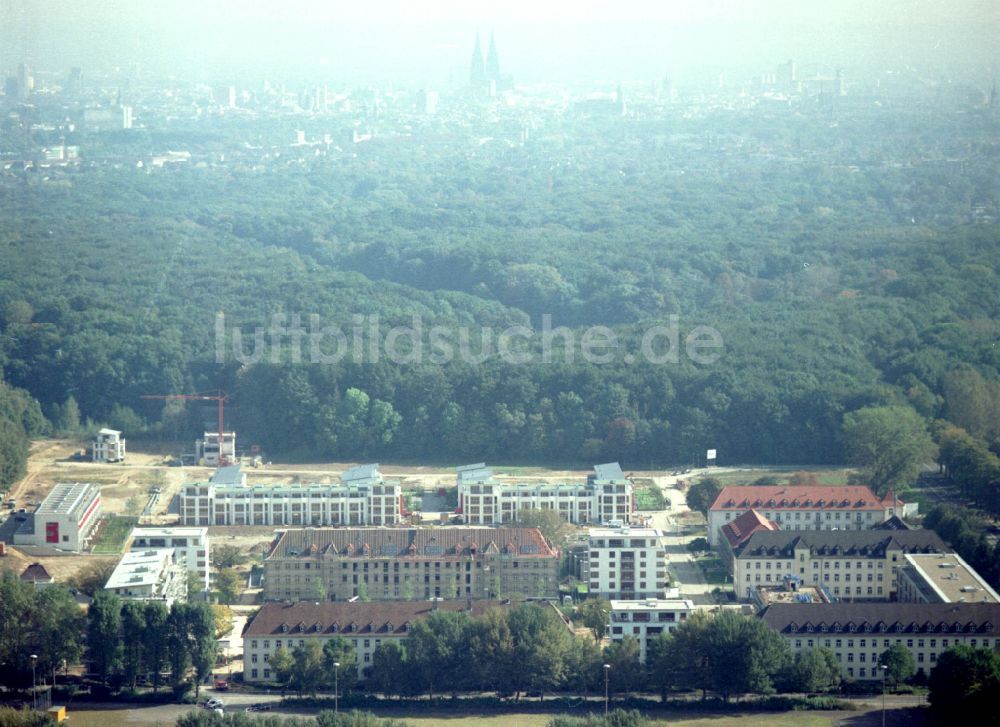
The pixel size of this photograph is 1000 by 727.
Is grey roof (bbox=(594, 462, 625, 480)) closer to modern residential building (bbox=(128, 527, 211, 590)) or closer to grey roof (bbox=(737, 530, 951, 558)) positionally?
grey roof (bbox=(737, 530, 951, 558))

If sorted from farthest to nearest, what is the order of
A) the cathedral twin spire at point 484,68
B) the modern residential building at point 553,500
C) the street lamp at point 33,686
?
1. the cathedral twin spire at point 484,68
2. the modern residential building at point 553,500
3. the street lamp at point 33,686

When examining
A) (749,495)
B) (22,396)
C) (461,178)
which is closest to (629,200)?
(461,178)

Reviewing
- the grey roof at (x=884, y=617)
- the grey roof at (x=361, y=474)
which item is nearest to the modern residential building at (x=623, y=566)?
the grey roof at (x=884, y=617)

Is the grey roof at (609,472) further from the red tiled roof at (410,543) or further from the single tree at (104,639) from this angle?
the single tree at (104,639)

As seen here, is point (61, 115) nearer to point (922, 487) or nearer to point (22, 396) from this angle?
point (22, 396)

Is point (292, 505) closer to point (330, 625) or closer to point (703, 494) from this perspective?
point (703, 494)

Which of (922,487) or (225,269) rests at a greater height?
(225,269)

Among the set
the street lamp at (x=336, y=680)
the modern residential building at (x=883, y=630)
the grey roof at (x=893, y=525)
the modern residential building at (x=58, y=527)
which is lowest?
the street lamp at (x=336, y=680)
